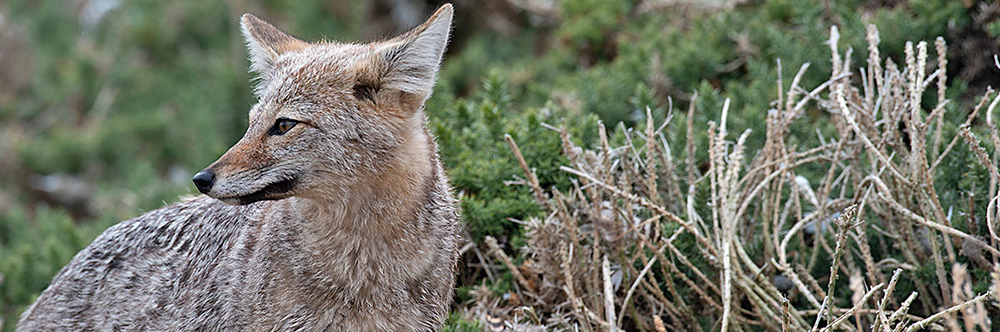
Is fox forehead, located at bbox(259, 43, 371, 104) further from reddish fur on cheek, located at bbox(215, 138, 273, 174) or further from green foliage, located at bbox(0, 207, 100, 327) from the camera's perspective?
green foliage, located at bbox(0, 207, 100, 327)

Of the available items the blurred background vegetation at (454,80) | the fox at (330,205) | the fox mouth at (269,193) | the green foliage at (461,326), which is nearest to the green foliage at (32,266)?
the blurred background vegetation at (454,80)

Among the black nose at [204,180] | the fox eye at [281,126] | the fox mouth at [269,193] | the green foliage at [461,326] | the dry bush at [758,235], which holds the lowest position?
the green foliage at [461,326]

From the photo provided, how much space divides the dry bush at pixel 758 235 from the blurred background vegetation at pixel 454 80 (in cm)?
40

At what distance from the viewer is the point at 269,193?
3.82 meters

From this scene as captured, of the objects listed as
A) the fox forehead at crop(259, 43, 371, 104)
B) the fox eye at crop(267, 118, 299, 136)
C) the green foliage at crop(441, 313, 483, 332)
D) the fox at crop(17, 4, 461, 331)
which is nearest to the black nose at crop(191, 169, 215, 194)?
the fox at crop(17, 4, 461, 331)

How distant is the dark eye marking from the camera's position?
13.2 feet

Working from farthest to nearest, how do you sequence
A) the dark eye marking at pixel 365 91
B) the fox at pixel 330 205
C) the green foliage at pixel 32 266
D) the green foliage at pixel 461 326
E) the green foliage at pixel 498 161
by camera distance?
the green foliage at pixel 32 266 < the green foliage at pixel 498 161 < the green foliage at pixel 461 326 < the dark eye marking at pixel 365 91 < the fox at pixel 330 205

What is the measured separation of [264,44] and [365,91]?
70 centimetres

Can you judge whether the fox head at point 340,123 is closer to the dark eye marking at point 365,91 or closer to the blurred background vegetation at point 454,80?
the dark eye marking at point 365,91

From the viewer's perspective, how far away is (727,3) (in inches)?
321

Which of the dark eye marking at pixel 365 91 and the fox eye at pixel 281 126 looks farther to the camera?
the dark eye marking at pixel 365 91

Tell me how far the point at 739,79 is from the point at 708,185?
232 centimetres

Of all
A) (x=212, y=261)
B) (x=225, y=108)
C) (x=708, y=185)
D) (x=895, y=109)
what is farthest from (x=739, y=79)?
(x=225, y=108)

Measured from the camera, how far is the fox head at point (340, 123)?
151 inches
